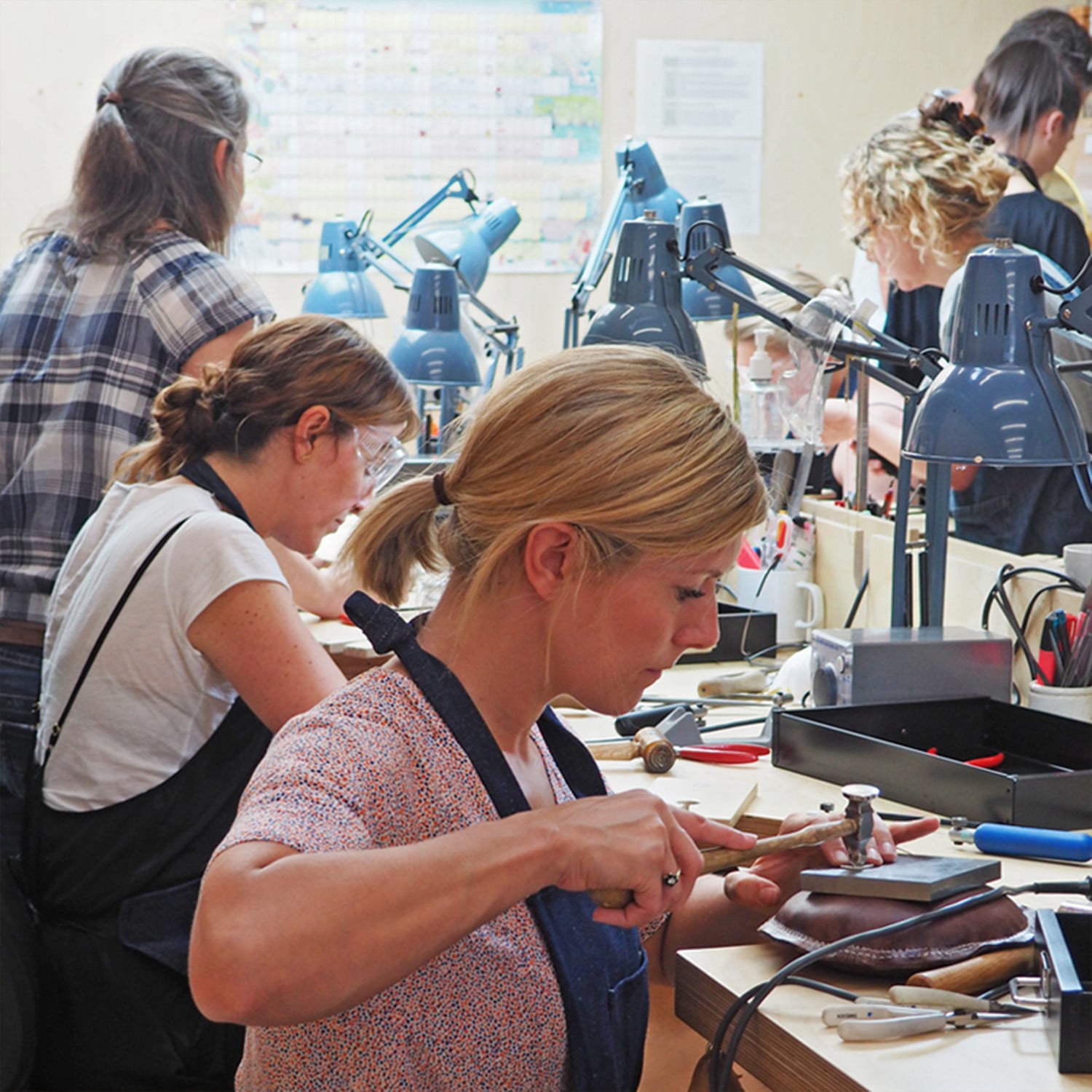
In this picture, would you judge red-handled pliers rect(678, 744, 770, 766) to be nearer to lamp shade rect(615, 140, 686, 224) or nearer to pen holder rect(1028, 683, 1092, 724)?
pen holder rect(1028, 683, 1092, 724)

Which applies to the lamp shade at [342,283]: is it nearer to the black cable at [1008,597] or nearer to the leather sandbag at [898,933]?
the black cable at [1008,597]

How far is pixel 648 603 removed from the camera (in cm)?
109

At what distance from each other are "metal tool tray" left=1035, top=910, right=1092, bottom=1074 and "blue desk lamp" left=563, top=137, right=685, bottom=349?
71.7 inches

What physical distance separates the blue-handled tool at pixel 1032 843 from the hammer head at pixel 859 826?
0.77ft

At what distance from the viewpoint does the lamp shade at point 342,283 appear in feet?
11.9

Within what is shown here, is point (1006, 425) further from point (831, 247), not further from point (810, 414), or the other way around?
point (831, 247)

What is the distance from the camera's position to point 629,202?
2.81m

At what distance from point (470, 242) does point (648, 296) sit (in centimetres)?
126

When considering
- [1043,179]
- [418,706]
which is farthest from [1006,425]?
[1043,179]

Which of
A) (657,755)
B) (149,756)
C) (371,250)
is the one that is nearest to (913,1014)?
(657,755)

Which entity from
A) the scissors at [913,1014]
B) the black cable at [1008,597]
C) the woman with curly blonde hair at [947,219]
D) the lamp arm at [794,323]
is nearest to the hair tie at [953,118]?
the woman with curly blonde hair at [947,219]

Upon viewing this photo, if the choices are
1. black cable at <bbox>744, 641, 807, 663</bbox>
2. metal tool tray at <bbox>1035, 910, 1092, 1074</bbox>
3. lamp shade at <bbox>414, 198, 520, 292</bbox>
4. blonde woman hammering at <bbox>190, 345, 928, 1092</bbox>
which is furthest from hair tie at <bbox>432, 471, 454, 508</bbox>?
lamp shade at <bbox>414, 198, 520, 292</bbox>

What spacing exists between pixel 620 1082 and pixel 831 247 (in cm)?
378

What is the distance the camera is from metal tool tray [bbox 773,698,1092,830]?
1.39m
